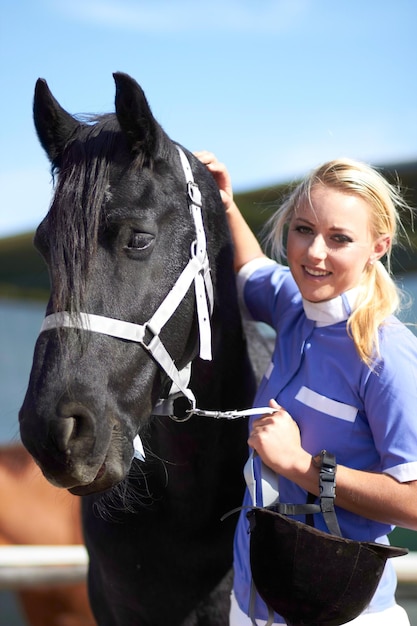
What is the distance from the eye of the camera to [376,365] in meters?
1.76

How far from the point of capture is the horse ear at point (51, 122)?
2.00 meters

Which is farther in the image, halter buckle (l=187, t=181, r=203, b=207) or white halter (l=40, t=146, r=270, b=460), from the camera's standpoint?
halter buckle (l=187, t=181, r=203, b=207)

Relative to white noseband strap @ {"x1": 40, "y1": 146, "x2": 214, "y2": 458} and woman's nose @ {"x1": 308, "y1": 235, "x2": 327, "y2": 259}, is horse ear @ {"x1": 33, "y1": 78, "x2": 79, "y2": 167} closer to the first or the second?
white noseband strap @ {"x1": 40, "y1": 146, "x2": 214, "y2": 458}

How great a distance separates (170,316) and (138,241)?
0.66ft

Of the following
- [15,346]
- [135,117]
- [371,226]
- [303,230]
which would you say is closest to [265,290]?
[303,230]

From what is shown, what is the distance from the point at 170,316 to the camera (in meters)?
1.83

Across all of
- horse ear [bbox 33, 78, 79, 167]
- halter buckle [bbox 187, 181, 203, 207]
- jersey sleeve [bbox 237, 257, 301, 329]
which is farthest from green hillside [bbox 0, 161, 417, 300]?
horse ear [bbox 33, 78, 79, 167]

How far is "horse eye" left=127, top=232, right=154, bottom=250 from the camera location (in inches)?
69.0

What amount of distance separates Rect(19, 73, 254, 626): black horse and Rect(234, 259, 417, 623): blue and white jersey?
0.26 meters

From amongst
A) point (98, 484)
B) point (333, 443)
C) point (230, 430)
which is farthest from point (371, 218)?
point (98, 484)

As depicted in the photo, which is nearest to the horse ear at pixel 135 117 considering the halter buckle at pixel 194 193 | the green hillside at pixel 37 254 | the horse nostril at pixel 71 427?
the halter buckle at pixel 194 193

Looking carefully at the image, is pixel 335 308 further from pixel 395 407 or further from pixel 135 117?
pixel 135 117

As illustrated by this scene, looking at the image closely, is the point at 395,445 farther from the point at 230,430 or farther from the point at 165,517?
the point at 165,517

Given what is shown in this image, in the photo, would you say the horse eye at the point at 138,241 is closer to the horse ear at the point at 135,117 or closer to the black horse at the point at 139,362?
the black horse at the point at 139,362
